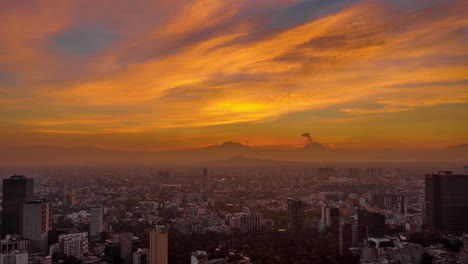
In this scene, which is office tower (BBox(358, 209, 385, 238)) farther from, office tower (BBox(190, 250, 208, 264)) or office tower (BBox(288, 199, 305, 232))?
office tower (BBox(190, 250, 208, 264))

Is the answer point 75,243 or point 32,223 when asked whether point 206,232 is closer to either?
point 75,243

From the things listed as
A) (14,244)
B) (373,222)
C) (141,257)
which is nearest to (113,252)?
(141,257)

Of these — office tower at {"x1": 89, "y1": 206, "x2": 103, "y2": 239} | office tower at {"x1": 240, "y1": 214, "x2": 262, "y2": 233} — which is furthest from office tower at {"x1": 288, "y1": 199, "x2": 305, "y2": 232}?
office tower at {"x1": 89, "y1": 206, "x2": 103, "y2": 239}

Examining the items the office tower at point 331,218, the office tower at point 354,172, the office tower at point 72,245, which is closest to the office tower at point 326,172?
the office tower at point 354,172

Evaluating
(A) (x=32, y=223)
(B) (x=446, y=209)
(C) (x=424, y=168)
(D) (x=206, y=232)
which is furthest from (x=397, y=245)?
(A) (x=32, y=223)

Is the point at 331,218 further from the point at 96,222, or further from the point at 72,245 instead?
the point at 72,245

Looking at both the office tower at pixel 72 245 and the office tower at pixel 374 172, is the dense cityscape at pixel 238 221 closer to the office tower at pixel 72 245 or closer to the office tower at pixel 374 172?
the office tower at pixel 72 245
